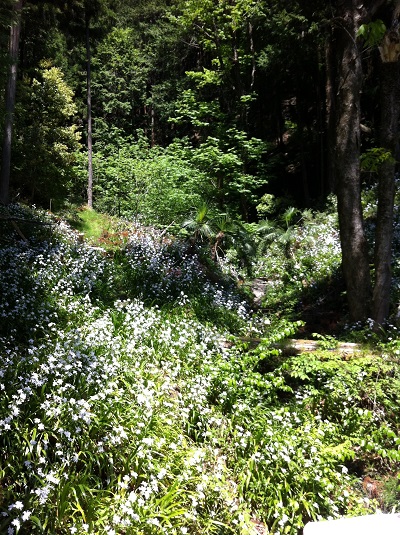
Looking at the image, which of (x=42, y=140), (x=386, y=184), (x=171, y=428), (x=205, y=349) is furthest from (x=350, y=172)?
(x=42, y=140)

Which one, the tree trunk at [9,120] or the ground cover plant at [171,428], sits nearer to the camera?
the ground cover plant at [171,428]

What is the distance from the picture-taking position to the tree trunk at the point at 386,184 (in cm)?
613

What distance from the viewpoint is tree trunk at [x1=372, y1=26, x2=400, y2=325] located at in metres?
6.13

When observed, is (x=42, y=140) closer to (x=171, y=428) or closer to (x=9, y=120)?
(x=9, y=120)

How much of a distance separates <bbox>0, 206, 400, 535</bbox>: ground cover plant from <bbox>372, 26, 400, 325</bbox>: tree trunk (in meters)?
1.21

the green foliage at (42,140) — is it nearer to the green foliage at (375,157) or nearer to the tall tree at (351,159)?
the tall tree at (351,159)

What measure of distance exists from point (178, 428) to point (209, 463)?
0.44 metres

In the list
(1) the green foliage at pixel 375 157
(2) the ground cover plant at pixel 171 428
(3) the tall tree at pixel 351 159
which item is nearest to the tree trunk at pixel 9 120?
(2) the ground cover plant at pixel 171 428

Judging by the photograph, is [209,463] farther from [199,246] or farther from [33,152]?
[33,152]

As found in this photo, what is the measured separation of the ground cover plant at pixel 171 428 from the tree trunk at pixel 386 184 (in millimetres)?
1210

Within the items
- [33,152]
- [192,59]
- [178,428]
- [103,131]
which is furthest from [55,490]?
[192,59]

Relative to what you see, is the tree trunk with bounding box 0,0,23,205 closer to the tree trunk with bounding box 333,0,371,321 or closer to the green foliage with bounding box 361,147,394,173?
the tree trunk with bounding box 333,0,371,321

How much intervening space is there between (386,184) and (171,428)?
474 centimetres

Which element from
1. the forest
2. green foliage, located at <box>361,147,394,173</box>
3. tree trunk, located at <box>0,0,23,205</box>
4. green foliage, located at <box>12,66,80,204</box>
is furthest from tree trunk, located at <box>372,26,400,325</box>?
green foliage, located at <box>12,66,80,204</box>
